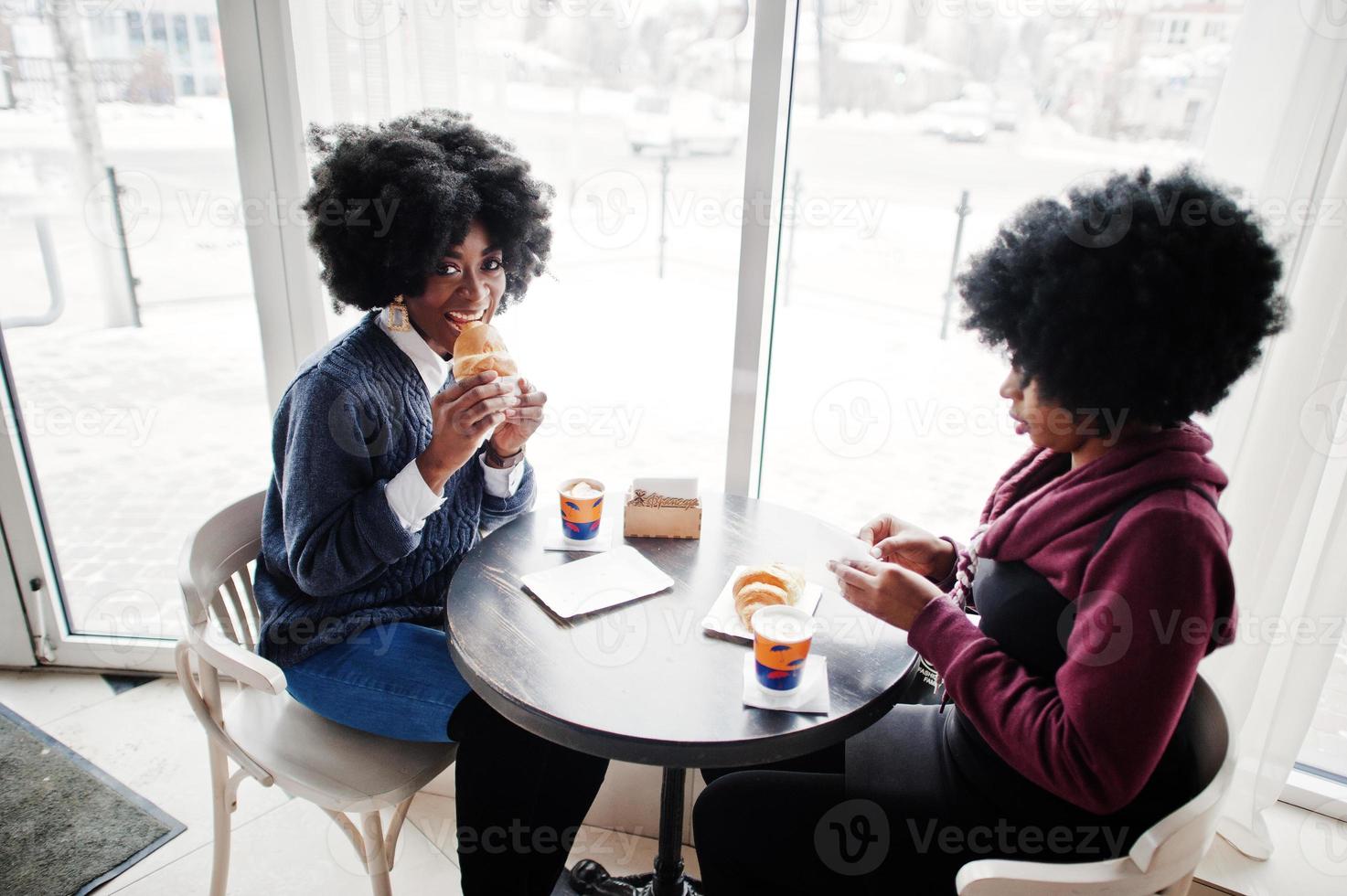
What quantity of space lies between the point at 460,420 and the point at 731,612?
548 mm

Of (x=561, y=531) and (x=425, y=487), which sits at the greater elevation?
(x=425, y=487)

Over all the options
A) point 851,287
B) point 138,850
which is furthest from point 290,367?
point 851,287

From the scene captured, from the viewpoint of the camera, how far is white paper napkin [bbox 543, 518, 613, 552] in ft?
5.17

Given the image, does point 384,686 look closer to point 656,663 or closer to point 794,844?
point 656,663

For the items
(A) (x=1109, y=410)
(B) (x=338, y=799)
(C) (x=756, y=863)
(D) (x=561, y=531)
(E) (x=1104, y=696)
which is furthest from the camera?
(D) (x=561, y=531)

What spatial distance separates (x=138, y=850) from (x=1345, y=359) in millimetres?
2617

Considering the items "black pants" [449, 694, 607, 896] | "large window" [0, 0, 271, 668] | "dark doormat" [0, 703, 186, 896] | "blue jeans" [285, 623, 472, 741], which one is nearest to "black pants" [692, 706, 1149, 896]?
"black pants" [449, 694, 607, 896]

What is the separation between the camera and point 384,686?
4.74ft

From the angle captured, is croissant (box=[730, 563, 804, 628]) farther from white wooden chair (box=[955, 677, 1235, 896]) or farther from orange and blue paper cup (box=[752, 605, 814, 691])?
white wooden chair (box=[955, 677, 1235, 896])

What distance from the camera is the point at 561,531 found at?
5.36ft

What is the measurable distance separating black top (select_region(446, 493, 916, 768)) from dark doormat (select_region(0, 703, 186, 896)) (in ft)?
3.74

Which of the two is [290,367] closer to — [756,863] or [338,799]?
[338,799]

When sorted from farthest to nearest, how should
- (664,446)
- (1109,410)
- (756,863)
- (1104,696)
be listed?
(664,446), (756,863), (1109,410), (1104,696)

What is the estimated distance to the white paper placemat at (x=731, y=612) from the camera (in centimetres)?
132
